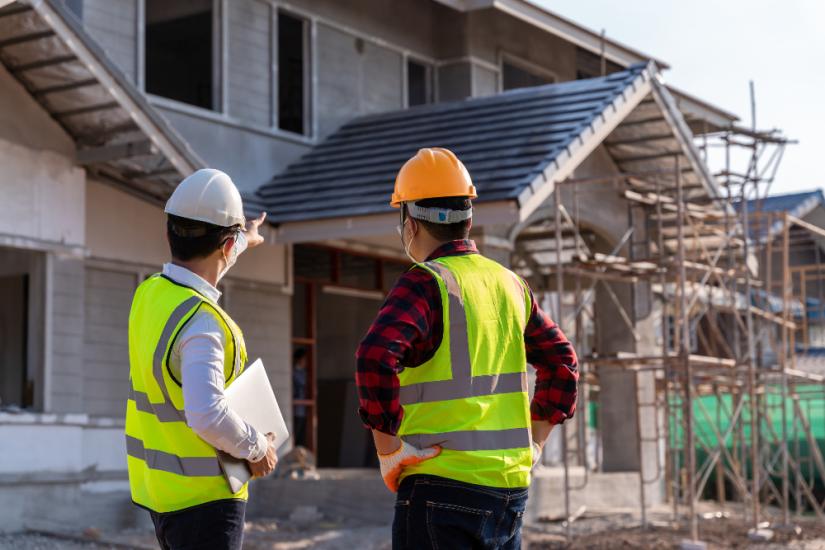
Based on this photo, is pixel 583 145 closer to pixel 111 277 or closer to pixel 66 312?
pixel 111 277

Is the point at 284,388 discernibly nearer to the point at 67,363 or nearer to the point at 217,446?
the point at 67,363

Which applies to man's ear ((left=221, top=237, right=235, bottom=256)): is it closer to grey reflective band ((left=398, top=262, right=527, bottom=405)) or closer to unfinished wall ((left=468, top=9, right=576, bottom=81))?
grey reflective band ((left=398, top=262, right=527, bottom=405))

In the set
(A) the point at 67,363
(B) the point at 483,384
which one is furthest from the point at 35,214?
(B) the point at 483,384

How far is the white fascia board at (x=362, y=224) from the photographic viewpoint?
44.2 feet

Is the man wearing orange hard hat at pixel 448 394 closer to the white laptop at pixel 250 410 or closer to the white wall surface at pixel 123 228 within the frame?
the white laptop at pixel 250 410

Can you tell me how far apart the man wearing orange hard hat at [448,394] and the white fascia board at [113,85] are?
7.86 metres

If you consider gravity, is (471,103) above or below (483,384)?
above

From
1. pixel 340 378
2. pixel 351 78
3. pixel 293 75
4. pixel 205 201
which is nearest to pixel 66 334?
pixel 293 75

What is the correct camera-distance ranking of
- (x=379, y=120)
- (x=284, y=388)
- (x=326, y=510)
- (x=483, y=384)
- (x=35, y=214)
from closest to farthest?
(x=483, y=384), (x=35, y=214), (x=326, y=510), (x=284, y=388), (x=379, y=120)

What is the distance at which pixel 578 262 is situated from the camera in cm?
1521

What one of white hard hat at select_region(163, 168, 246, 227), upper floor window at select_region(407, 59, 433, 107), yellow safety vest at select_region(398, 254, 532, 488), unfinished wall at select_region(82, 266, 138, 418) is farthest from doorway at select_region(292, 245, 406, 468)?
yellow safety vest at select_region(398, 254, 532, 488)

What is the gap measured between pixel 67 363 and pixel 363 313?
25.8 feet

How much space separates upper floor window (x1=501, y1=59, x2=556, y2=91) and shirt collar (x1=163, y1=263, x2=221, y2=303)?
1778cm

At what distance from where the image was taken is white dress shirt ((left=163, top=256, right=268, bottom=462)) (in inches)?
151
